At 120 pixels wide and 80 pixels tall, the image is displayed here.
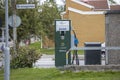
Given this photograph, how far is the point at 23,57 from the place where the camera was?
66.2 ft

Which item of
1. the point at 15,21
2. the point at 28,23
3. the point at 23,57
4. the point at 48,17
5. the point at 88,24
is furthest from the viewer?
the point at 88,24

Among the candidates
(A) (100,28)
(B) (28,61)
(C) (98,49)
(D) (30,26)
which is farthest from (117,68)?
(A) (100,28)

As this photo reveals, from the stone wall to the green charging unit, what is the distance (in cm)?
184

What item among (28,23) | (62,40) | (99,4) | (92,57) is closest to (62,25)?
(62,40)

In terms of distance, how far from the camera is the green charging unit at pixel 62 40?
1966cm

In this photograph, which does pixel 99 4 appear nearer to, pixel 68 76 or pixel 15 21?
pixel 15 21

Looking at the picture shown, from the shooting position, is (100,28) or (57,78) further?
(100,28)

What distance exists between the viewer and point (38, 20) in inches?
1900

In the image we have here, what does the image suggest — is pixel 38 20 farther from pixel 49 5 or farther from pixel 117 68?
pixel 117 68

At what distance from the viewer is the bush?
20094 mm

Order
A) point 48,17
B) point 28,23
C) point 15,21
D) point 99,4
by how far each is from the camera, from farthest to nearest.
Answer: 1. point 99,4
2. point 48,17
3. point 28,23
4. point 15,21

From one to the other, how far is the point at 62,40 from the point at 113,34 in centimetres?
242

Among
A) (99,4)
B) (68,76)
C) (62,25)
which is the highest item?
(99,4)

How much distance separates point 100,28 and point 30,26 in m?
13.2
